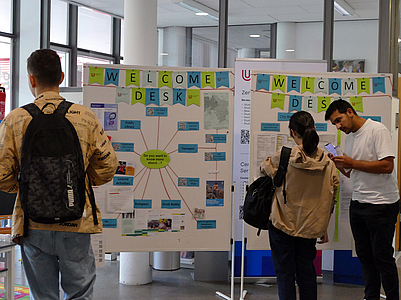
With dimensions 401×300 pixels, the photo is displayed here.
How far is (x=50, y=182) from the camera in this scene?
1.69m

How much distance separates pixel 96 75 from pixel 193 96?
720mm

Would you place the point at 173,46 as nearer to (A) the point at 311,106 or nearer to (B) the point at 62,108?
(A) the point at 311,106

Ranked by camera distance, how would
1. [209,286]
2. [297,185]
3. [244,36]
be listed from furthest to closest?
[244,36], [209,286], [297,185]

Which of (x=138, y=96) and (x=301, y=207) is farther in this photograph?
(x=138, y=96)

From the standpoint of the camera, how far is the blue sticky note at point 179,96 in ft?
10.6

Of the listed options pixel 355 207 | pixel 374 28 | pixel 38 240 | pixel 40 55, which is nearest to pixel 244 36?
pixel 374 28

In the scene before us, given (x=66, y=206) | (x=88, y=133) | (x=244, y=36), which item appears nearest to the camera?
(x=66, y=206)

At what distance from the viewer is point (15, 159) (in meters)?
1.76

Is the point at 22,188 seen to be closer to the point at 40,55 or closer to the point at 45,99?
the point at 45,99

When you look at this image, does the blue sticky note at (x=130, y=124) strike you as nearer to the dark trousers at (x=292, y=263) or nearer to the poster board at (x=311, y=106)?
the poster board at (x=311, y=106)

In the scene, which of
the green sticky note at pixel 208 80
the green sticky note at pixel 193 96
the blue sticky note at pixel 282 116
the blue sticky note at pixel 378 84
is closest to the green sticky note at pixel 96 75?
the green sticky note at pixel 193 96

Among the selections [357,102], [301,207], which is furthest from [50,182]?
[357,102]

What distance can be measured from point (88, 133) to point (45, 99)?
217 mm

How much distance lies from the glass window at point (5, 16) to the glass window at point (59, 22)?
23.7 inches
